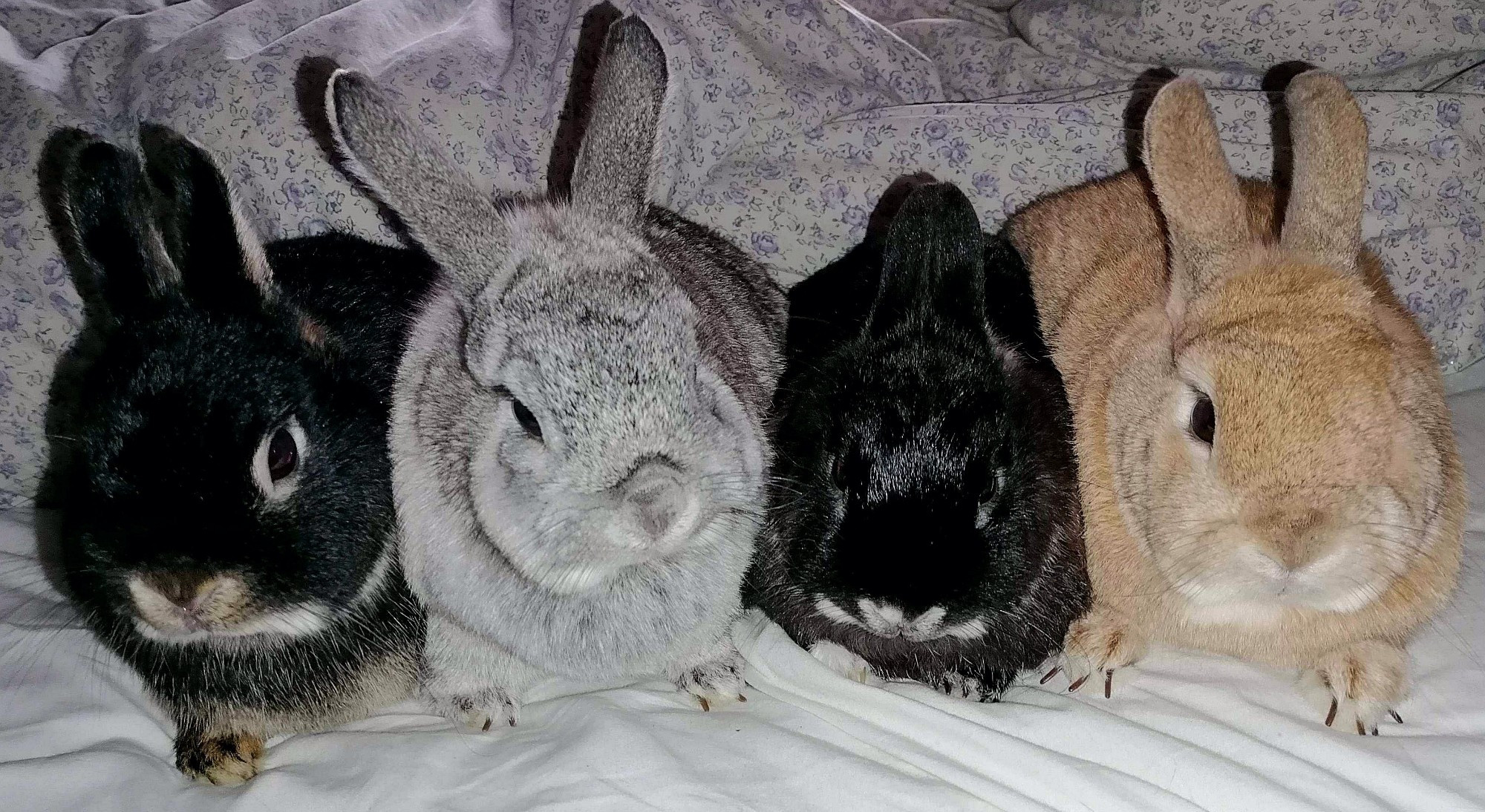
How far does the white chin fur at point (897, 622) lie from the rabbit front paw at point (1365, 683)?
623 mm

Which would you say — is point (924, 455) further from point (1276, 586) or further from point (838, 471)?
point (1276, 586)

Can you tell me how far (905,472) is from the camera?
1.50 meters

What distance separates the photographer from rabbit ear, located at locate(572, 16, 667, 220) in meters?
1.66

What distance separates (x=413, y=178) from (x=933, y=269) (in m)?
0.83

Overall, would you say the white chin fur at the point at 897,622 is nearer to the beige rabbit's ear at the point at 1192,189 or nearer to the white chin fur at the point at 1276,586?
the white chin fur at the point at 1276,586

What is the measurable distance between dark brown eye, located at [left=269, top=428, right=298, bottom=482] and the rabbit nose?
1.77 ft

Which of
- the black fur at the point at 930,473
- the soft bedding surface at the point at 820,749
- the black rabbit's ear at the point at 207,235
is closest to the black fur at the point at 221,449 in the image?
the black rabbit's ear at the point at 207,235

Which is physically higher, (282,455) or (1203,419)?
(1203,419)

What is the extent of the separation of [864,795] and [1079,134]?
1532 millimetres

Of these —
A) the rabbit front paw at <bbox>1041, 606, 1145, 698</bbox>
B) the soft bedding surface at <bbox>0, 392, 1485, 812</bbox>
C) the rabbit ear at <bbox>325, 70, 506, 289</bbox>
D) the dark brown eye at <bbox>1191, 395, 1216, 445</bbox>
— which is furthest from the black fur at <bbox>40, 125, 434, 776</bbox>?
the dark brown eye at <bbox>1191, 395, 1216, 445</bbox>

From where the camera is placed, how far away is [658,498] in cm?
138

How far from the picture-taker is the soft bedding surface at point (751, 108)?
7.13 ft

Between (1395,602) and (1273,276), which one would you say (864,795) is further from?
(1273,276)

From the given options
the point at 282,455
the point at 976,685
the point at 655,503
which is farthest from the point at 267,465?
the point at 976,685
